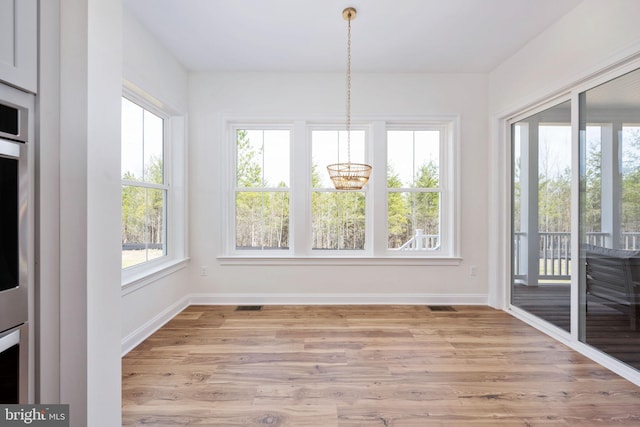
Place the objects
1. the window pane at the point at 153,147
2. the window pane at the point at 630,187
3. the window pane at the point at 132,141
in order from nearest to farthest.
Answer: the window pane at the point at 630,187 → the window pane at the point at 132,141 → the window pane at the point at 153,147

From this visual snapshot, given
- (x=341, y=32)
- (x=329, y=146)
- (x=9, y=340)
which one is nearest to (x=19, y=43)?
(x=9, y=340)

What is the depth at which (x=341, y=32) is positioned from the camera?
284cm

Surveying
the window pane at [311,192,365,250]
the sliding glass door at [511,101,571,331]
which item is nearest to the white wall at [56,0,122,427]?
the window pane at [311,192,365,250]

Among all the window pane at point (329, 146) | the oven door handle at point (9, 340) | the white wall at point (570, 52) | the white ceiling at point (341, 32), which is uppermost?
the white ceiling at point (341, 32)

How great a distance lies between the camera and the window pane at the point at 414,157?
12.6 ft

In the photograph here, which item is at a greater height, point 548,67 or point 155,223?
point 548,67

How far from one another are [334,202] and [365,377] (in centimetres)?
213

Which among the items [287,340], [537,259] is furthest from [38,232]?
[537,259]

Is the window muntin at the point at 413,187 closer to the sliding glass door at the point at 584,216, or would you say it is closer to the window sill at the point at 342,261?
the window sill at the point at 342,261

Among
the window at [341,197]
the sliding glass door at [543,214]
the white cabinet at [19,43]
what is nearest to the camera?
the white cabinet at [19,43]

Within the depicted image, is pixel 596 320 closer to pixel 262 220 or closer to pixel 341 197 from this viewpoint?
pixel 341 197

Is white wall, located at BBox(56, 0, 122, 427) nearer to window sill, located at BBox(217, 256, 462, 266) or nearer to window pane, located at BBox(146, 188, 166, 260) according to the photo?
window pane, located at BBox(146, 188, 166, 260)

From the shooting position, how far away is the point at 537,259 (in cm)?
307

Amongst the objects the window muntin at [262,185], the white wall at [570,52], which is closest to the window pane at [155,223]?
the window muntin at [262,185]
